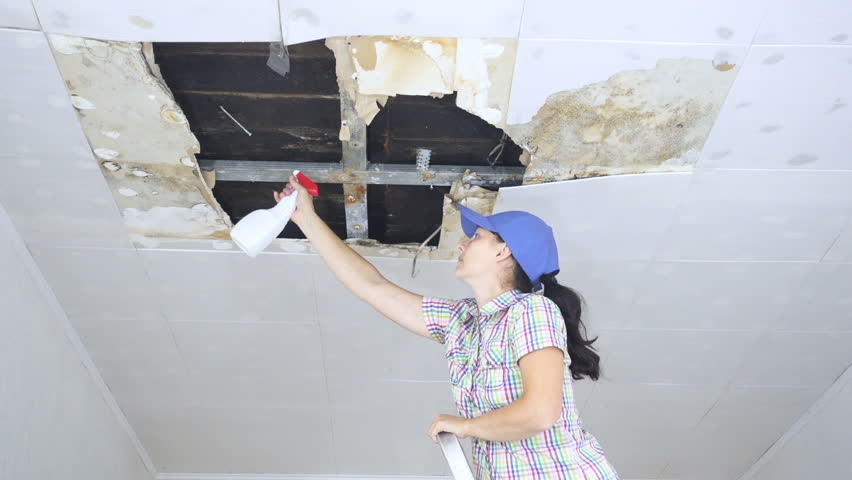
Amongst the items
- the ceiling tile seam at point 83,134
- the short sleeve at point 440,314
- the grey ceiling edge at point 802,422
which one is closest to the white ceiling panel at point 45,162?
the ceiling tile seam at point 83,134

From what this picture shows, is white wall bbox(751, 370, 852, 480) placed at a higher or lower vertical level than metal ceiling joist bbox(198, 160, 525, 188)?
lower

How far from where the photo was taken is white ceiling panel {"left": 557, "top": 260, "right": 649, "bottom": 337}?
6.27 ft

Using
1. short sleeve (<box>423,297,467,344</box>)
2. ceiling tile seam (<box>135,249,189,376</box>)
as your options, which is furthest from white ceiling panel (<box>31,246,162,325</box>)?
short sleeve (<box>423,297,467,344</box>)

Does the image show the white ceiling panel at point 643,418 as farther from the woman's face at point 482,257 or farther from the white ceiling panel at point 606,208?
the woman's face at point 482,257

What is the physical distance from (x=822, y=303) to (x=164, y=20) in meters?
2.09

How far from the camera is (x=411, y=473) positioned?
288 centimetres

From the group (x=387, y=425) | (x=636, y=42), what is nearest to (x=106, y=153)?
(x=636, y=42)

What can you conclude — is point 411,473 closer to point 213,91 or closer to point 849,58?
point 213,91

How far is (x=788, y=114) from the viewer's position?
4.88ft

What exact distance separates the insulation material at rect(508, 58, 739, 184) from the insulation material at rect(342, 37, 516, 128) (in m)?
0.14

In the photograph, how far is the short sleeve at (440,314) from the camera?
5.15 ft

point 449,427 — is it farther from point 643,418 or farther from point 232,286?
point 643,418

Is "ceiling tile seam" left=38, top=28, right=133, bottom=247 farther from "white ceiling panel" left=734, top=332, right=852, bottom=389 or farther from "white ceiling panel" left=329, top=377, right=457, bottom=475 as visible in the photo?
"white ceiling panel" left=734, top=332, right=852, bottom=389

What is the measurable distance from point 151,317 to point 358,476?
1.31 meters
